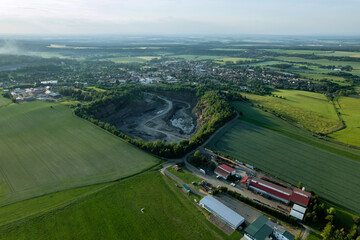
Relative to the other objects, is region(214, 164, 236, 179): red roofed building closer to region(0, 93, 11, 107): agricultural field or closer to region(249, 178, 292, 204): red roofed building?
region(249, 178, 292, 204): red roofed building

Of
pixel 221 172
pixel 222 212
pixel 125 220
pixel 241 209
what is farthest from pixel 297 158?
pixel 125 220

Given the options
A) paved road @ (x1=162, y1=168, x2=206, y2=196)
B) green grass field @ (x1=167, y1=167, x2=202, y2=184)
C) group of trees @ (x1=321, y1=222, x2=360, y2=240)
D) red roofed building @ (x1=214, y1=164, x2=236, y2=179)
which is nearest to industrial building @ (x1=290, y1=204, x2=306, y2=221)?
group of trees @ (x1=321, y1=222, x2=360, y2=240)

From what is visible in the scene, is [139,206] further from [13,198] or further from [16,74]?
[16,74]

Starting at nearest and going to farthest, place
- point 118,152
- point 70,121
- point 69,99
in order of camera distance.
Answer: point 118,152 → point 70,121 → point 69,99

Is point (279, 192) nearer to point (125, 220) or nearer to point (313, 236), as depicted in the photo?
point (313, 236)

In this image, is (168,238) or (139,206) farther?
(139,206)

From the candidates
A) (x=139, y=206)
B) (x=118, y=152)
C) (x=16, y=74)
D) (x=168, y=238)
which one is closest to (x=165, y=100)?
(x=118, y=152)
